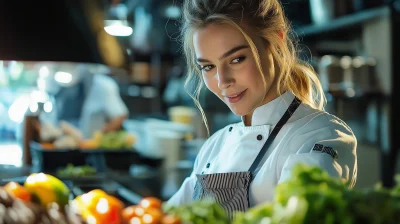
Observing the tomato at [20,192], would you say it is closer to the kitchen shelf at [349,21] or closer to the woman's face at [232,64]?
the woman's face at [232,64]

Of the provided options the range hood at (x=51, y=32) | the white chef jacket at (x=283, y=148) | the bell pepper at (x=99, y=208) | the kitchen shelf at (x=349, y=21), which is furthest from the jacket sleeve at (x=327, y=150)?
the kitchen shelf at (x=349, y=21)

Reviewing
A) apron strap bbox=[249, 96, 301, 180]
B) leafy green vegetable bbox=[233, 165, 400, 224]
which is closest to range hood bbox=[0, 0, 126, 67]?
apron strap bbox=[249, 96, 301, 180]

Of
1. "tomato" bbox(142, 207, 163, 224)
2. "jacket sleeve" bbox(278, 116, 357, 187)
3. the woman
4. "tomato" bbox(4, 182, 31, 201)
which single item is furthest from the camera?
the woman

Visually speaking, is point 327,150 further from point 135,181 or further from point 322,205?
point 135,181

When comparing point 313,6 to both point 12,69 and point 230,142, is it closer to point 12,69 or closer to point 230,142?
point 230,142

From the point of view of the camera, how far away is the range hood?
6.47ft

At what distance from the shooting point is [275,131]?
5.83 feet

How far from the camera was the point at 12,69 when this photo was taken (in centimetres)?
644

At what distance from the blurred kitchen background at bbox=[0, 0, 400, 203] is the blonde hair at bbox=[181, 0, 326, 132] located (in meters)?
0.48

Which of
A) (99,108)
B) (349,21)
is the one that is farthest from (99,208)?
(99,108)

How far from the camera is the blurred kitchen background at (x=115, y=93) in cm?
208

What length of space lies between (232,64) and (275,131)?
270 mm

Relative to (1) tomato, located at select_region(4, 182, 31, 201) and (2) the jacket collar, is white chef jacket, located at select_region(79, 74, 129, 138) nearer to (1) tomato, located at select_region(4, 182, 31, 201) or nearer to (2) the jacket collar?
(2) the jacket collar

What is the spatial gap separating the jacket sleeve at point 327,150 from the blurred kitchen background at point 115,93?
81 cm
